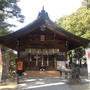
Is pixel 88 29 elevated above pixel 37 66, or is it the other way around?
pixel 88 29

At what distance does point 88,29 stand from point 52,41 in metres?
8.47

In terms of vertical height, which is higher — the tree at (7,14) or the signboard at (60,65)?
the tree at (7,14)

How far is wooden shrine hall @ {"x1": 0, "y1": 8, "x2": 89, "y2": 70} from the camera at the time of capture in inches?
324

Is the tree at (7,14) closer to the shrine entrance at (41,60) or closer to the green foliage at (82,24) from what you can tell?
the shrine entrance at (41,60)

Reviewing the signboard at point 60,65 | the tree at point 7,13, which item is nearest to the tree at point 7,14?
the tree at point 7,13

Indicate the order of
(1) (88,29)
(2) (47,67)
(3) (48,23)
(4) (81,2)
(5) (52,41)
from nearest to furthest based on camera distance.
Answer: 1. (3) (48,23)
2. (5) (52,41)
3. (2) (47,67)
4. (1) (88,29)
5. (4) (81,2)

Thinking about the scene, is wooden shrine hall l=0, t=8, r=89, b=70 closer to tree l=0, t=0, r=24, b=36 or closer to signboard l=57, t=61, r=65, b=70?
signboard l=57, t=61, r=65, b=70

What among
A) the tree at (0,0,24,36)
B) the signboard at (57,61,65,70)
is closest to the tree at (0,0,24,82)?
the tree at (0,0,24,36)

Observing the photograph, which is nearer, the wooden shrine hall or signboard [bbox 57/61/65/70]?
the wooden shrine hall

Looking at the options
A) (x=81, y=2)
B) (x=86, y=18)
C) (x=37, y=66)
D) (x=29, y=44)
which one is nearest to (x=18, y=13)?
(x=29, y=44)

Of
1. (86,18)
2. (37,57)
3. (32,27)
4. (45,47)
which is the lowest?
(37,57)

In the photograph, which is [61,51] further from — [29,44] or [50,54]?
[29,44]

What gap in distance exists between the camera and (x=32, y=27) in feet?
26.6

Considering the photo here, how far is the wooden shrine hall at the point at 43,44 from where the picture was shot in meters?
8.22
